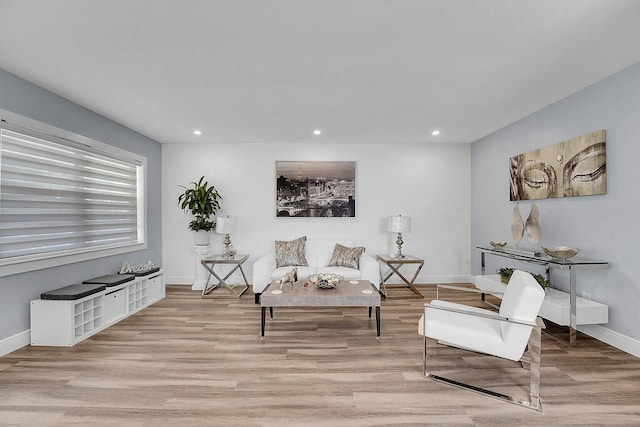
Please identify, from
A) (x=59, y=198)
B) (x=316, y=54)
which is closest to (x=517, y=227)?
(x=316, y=54)

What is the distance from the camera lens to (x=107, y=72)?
2.88 metres

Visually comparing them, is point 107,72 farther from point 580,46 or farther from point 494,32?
point 580,46

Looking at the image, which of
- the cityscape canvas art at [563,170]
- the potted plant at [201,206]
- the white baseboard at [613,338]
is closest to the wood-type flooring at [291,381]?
the white baseboard at [613,338]

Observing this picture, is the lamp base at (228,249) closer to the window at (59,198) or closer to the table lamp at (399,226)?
the window at (59,198)

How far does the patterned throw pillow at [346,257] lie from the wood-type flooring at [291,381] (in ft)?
4.43

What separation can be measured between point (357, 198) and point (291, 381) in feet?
12.2

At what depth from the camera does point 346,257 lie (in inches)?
196

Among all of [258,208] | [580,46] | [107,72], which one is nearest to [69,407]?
[107,72]

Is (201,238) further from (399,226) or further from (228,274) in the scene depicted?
(399,226)

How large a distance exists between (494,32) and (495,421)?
266 cm

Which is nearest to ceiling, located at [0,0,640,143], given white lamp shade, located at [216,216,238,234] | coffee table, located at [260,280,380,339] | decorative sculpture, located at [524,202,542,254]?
decorative sculpture, located at [524,202,542,254]

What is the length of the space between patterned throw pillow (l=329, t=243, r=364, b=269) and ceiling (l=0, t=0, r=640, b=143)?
2099 millimetres

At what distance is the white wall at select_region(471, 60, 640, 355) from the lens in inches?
113

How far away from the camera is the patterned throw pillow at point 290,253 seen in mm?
5051
